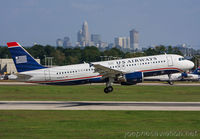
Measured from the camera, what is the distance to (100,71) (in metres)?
49.6

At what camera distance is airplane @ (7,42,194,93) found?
165ft

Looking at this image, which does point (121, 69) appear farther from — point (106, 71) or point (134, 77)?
point (134, 77)

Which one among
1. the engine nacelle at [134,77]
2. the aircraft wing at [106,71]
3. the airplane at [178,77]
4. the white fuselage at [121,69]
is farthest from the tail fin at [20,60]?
the airplane at [178,77]

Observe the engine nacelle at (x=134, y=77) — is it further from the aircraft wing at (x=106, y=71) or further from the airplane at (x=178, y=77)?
the airplane at (x=178, y=77)

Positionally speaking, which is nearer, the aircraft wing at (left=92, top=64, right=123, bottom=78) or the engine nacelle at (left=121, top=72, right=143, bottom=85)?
the aircraft wing at (left=92, top=64, right=123, bottom=78)

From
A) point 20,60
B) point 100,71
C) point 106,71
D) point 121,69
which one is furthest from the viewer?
point 20,60

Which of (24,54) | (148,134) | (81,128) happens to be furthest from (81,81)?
(148,134)

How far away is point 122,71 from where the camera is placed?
4994 cm

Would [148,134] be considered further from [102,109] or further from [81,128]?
[102,109]

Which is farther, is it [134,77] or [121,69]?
[121,69]

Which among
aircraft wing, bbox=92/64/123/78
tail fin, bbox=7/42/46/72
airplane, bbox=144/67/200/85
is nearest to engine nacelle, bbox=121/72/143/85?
aircraft wing, bbox=92/64/123/78

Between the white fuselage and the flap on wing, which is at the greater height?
the white fuselage

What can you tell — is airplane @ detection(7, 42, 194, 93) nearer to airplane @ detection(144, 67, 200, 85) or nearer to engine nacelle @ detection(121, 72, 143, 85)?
engine nacelle @ detection(121, 72, 143, 85)

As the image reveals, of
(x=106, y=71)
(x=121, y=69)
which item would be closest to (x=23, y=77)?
(x=106, y=71)
